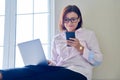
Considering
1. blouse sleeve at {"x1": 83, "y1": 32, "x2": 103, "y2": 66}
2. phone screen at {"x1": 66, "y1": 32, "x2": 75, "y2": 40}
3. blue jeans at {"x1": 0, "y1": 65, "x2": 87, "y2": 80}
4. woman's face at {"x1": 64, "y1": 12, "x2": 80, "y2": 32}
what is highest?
woman's face at {"x1": 64, "y1": 12, "x2": 80, "y2": 32}

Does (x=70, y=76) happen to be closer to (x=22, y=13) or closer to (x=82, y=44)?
(x=82, y=44)

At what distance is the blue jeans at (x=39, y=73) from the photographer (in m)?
1.34

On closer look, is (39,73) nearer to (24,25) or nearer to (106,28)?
(106,28)

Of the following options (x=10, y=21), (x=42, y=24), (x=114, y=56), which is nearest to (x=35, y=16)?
(x=42, y=24)

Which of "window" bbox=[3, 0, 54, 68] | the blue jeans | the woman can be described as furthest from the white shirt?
"window" bbox=[3, 0, 54, 68]

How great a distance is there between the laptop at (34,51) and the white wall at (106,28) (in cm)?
58

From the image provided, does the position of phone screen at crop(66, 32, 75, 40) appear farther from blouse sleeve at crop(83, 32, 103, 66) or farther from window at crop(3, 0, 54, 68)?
window at crop(3, 0, 54, 68)

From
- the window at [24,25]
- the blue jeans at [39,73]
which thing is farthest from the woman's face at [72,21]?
the blue jeans at [39,73]

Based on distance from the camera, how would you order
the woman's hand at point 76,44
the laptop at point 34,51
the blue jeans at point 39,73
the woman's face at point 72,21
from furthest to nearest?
the woman's face at point 72,21 < the woman's hand at point 76,44 < the laptop at point 34,51 < the blue jeans at point 39,73

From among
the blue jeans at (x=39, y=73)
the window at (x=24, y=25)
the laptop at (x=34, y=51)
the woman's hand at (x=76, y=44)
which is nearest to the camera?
the blue jeans at (x=39, y=73)

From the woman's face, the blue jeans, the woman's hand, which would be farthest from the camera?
the woman's face

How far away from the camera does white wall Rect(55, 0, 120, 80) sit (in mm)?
1918

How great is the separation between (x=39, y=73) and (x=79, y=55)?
45cm

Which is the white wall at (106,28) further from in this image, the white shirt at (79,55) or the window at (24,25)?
the window at (24,25)
